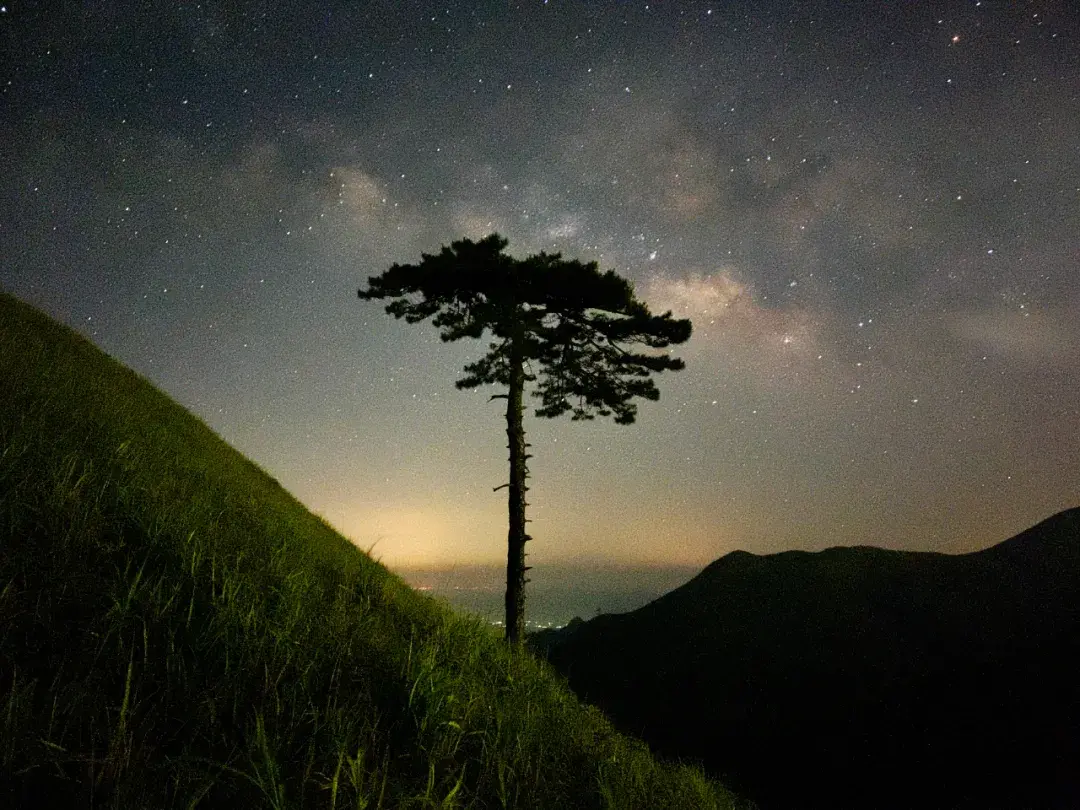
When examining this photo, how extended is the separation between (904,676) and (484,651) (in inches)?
2287

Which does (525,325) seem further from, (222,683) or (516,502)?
(222,683)

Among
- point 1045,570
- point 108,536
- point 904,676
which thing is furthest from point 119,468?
point 1045,570

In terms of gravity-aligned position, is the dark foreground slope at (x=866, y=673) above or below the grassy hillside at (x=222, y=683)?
below

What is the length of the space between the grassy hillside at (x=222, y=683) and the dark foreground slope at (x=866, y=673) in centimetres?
3690

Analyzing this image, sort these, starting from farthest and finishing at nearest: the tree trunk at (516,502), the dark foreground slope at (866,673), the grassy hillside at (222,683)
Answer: the dark foreground slope at (866,673) → the tree trunk at (516,502) → the grassy hillside at (222,683)

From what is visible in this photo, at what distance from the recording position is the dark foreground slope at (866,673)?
113 feet

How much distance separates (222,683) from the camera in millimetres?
2348

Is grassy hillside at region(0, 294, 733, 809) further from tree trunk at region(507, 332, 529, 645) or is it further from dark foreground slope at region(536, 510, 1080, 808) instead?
dark foreground slope at region(536, 510, 1080, 808)

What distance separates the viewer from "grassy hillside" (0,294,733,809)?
179cm

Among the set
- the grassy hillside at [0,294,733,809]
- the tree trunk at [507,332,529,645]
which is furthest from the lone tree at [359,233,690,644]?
the grassy hillside at [0,294,733,809]

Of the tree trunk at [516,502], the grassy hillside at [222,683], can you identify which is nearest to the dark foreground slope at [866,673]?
the tree trunk at [516,502]

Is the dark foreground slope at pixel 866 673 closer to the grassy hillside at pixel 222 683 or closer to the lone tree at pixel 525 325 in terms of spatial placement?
the lone tree at pixel 525 325

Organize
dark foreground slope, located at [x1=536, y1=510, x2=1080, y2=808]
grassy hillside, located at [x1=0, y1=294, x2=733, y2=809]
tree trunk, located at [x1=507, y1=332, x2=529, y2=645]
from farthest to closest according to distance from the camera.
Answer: dark foreground slope, located at [x1=536, y1=510, x2=1080, y2=808] < tree trunk, located at [x1=507, y1=332, x2=529, y2=645] < grassy hillside, located at [x1=0, y1=294, x2=733, y2=809]

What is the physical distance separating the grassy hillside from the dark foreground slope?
1453 inches
